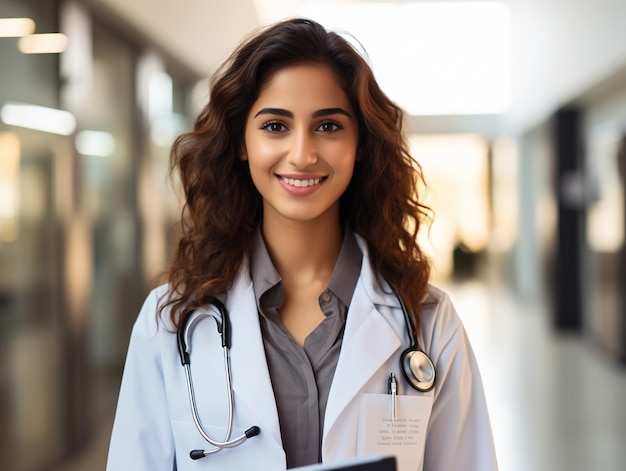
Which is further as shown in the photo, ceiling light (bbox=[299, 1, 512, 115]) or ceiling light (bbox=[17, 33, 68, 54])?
ceiling light (bbox=[299, 1, 512, 115])

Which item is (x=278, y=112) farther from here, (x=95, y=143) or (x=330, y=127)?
(x=95, y=143)

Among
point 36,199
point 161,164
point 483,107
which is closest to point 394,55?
point 483,107

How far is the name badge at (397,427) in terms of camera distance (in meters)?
1.43

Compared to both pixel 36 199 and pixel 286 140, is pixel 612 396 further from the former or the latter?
pixel 286 140

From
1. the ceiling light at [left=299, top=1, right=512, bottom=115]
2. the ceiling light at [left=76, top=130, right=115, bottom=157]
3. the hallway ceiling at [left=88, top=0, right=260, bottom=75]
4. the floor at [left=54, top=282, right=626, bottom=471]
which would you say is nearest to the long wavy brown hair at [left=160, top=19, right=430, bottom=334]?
the floor at [left=54, top=282, right=626, bottom=471]

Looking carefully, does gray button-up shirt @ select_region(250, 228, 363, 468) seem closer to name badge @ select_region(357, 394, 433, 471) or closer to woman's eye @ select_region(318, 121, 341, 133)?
name badge @ select_region(357, 394, 433, 471)

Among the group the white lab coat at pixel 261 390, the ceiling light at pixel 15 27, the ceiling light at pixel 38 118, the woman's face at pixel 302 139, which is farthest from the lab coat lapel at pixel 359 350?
the ceiling light at pixel 15 27

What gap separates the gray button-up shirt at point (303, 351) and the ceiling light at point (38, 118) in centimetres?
244

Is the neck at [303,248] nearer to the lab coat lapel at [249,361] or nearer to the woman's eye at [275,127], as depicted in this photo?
the lab coat lapel at [249,361]

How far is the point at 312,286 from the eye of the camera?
1614mm

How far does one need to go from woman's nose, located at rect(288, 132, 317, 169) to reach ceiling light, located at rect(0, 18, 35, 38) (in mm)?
2724

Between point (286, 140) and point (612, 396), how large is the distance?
553 centimetres

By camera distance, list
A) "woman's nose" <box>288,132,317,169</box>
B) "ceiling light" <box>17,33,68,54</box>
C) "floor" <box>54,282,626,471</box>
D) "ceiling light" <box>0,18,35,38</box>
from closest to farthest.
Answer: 1. "woman's nose" <box>288,132,317,169</box>
2. "ceiling light" <box>0,18,35,38</box>
3. "ceiling light" <box>17,33,68,54</box>
4. "floor" <box>54,282,626,471</box>

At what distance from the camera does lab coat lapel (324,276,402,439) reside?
4.66 ft
